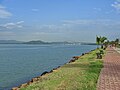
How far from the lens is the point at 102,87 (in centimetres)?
1145

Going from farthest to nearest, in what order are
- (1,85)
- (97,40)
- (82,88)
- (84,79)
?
(97,40)
(1,85)
(84,79)
(82,88)

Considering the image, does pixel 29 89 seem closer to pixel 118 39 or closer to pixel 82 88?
pixel 82 88

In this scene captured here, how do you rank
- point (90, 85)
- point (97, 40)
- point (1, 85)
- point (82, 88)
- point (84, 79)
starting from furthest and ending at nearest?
point (97, 40) → point (1, 85) → point (84, 79) → point (90, 85) → point (82, 88)

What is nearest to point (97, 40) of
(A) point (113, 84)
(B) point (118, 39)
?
(B) point (118, 39)

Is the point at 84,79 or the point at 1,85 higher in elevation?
the point at 84,79

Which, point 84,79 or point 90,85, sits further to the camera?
point 84,79

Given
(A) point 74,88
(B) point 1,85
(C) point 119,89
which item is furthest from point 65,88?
(B) point 1,85

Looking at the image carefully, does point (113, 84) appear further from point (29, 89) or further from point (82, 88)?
point (29, 89)

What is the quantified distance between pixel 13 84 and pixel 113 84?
9.88 metres

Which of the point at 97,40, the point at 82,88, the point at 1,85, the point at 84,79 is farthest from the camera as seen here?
the point at 97,40

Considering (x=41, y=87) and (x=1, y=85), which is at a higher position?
(x=41, y=87)

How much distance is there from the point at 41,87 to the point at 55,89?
76cm

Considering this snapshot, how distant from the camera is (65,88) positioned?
1105cm

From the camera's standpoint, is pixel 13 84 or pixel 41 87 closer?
pixel 41 87
